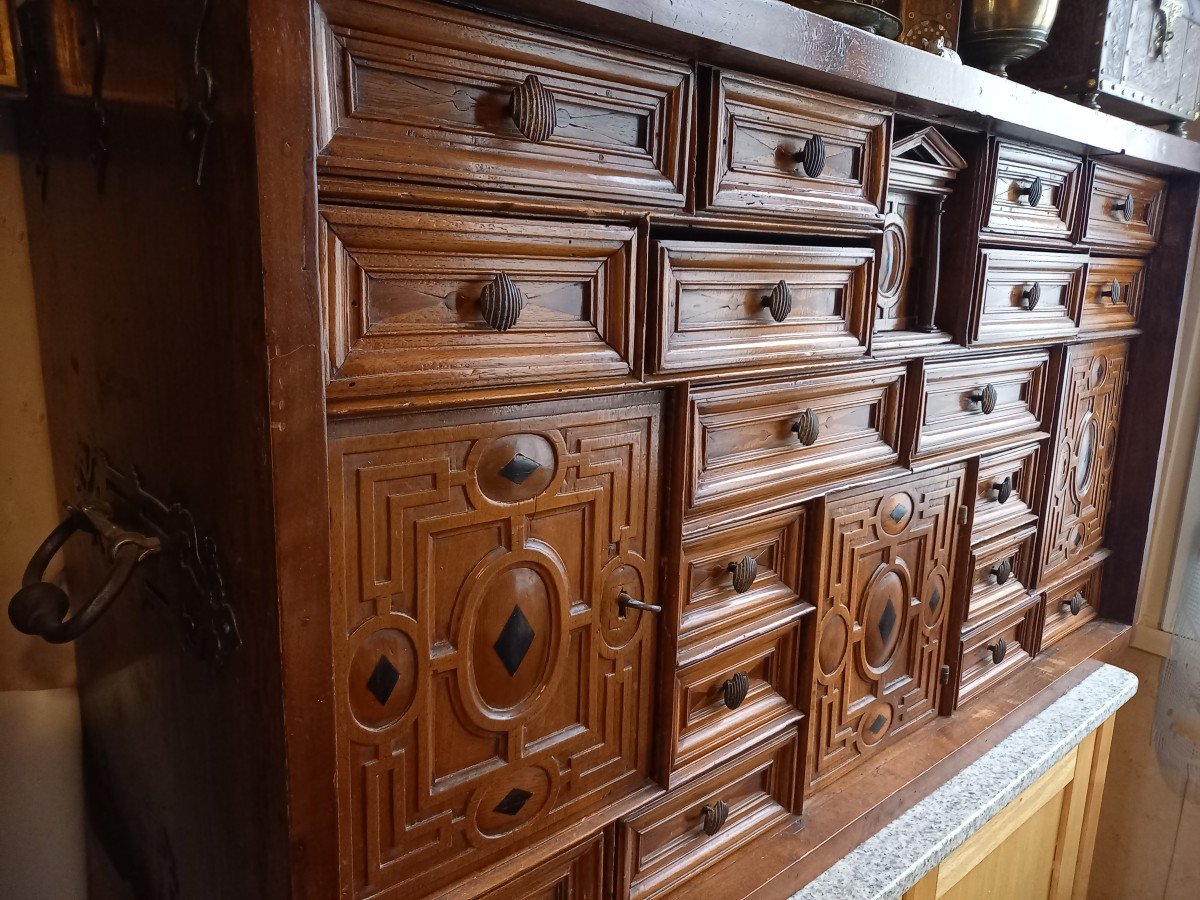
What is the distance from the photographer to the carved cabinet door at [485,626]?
65 centimetres

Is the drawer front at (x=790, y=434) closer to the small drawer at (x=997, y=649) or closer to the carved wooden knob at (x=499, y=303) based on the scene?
the carved wooden knob at (x=499, y=303)

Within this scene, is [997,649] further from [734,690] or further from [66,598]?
[66,598]

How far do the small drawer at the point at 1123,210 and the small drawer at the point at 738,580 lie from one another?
821mm

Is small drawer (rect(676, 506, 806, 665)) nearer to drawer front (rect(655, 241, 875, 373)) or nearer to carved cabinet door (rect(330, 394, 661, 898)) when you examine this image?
carved cabinet door (rect(330, 394, 661, 898))

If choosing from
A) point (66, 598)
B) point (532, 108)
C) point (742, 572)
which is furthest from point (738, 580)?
point (66, 598)

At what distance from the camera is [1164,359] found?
5.35ft

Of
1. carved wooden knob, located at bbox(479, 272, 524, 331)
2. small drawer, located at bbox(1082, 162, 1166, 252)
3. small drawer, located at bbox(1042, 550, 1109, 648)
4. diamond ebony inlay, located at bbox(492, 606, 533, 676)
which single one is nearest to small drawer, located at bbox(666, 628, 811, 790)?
diamond ebony inlay, located at bbox(492, 606, 533, 676)

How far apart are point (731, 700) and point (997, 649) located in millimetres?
708

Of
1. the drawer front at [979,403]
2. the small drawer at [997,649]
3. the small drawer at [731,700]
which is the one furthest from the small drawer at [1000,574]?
the small drawer at [731,700]

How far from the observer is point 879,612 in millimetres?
1171

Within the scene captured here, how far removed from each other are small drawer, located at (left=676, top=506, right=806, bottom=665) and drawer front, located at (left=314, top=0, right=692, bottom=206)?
0.38 m

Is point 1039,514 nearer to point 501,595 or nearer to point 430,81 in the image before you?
point 501,595

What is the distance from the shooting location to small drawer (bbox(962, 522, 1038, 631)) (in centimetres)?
136

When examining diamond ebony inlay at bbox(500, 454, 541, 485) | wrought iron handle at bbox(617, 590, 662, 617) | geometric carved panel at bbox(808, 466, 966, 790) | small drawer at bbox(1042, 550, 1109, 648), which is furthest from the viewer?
small drawer at bbox(1042, 550, 1109, 648)
